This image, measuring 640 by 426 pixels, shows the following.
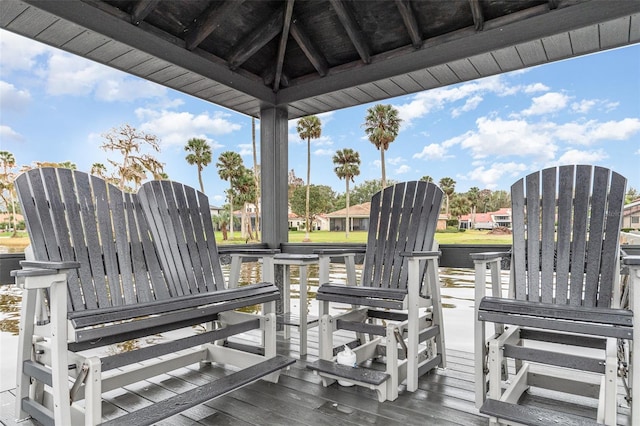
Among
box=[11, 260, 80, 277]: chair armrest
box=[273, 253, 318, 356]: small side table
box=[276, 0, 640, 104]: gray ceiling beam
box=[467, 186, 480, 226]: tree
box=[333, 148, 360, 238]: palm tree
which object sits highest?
box=[276, 0, 640, 104]: gray ceiling beam

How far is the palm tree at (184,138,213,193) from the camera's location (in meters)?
5.05

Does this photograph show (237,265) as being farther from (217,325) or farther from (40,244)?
(40,244)

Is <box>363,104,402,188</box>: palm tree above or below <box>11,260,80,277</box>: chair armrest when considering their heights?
above

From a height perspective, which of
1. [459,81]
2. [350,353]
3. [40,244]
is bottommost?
[350,353]

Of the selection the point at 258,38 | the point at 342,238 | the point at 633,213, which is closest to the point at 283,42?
the point at 258,38

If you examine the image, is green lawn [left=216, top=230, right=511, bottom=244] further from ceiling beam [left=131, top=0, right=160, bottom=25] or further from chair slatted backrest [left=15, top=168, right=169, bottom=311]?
ceiling beam [left=131, top=0, right=160, bottom=25]

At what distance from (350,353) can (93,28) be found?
289 centimetres

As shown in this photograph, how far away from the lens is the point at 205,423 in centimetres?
204

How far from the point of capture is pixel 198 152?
16.9 ft

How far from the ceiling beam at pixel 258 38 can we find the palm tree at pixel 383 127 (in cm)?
156

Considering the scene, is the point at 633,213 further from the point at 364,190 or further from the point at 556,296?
the point at 364,190

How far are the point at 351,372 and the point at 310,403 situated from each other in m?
0.31

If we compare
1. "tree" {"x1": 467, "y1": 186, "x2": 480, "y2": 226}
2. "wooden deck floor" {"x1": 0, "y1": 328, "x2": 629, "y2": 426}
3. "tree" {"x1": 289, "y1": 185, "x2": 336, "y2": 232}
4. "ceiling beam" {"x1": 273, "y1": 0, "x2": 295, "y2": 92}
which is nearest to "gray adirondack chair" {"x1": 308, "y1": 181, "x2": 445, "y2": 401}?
"wooden deck floor" {"x1": 0, "y1": 328, "x2": 629, "y2": 426}

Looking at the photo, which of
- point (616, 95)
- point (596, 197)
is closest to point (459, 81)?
point (596, 197)
